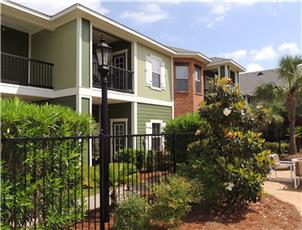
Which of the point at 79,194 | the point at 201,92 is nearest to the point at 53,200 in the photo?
the point at 79,194

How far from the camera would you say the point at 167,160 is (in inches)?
306

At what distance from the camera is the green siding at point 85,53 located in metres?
12.2

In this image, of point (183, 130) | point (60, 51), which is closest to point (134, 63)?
point (60, 51)

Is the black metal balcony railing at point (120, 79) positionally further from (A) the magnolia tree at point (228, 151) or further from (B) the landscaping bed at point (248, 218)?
(B) the landscaping bed at point (248, 218)

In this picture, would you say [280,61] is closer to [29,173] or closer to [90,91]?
[90,91]

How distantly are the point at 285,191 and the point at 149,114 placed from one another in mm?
9039

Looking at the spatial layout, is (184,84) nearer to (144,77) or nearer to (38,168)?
(144,77)

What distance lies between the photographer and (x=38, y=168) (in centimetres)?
400

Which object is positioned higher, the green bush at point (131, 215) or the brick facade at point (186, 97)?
the brick facade at point (186, 97)

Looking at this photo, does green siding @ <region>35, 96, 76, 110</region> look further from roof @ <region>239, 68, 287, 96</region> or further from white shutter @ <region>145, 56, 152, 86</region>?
roof @ <region>239, 68, 287, 96</region>

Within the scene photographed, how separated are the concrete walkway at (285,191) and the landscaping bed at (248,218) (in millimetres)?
675

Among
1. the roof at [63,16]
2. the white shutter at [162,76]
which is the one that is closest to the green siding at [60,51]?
the roof at [63,16]

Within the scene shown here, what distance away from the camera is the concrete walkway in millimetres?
7367

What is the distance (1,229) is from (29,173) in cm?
75
